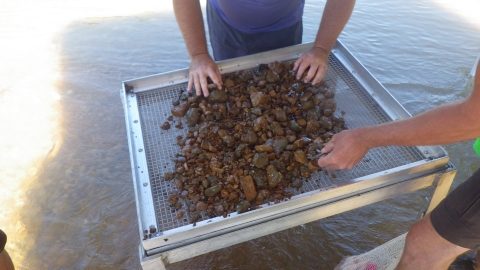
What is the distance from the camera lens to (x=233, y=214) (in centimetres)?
133

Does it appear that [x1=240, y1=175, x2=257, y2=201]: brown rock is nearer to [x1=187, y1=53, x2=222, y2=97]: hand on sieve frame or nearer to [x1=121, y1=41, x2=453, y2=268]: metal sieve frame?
[x1=121, y1=41, x2=453, y2=268]: metal sieve frame

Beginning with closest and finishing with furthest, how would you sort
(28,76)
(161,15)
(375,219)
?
(375,219)
(28,76)
(161,15)

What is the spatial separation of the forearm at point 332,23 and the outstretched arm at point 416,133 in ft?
2.34

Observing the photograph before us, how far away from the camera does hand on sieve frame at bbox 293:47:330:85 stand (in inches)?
72.9

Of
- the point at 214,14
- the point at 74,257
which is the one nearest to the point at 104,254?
the point at 74,257

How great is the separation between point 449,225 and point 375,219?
1.03 m

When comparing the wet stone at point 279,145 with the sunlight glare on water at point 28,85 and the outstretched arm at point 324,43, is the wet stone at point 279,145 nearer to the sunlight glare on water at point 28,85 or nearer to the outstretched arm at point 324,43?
the outstretched arm at point 324,43

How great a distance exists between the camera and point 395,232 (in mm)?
2252

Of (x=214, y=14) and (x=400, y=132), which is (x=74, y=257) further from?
(x=400, y=132)

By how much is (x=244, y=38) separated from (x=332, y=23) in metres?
0.50

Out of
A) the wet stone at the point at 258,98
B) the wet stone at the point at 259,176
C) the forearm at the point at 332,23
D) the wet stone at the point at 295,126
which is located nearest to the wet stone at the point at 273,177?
the wet stone at the point at 259,176

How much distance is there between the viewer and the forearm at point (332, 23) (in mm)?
1926

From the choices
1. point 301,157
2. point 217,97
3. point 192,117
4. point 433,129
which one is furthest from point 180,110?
point 433,129

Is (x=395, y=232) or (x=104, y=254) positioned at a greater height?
(x=395, y=232)
